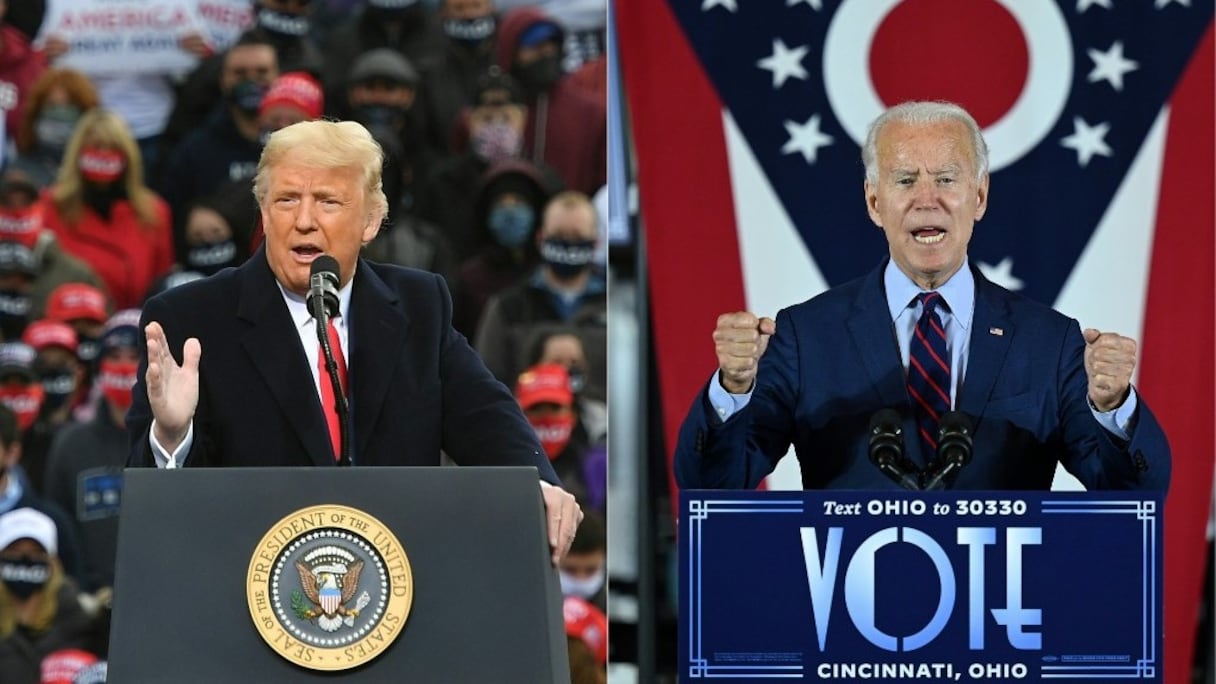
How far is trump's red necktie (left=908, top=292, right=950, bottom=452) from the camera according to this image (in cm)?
367

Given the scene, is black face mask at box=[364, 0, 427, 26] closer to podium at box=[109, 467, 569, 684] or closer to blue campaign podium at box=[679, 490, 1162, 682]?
blue campaign podium at box=[679, 490, 1162, 682]

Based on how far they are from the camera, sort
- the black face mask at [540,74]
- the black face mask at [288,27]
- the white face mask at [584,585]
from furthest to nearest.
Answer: the black face mask at [288,27]
the black face mask at [540,74]
the white face mask at [584,585]

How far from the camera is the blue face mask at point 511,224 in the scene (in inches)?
238

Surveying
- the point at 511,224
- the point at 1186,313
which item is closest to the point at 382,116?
the point at 511,224

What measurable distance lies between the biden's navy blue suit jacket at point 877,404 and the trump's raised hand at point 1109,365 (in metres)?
0.16

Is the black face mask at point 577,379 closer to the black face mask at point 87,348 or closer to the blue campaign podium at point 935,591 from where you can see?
the black face mask at point 87,348

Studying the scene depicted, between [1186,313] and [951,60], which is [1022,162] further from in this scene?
[1186,313]

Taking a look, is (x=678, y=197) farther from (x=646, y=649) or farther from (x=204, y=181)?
(x=204, y=181)

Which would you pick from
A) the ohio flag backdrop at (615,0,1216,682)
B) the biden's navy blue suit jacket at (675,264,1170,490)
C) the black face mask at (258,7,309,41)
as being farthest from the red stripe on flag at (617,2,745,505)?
the black face mask at (258,7,309,41)

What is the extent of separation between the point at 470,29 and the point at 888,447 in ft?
10.9

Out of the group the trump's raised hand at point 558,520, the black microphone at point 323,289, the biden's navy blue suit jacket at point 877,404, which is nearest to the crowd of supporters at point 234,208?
the biden's navy blue suit jacket at point 877,404

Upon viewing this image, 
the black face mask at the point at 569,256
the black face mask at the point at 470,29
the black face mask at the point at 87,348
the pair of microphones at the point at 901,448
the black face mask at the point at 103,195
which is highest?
the black face mask at the point at 470,29

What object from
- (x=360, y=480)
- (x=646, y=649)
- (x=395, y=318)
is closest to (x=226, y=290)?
(x=395, y=318)

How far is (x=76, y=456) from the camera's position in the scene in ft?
20.7
